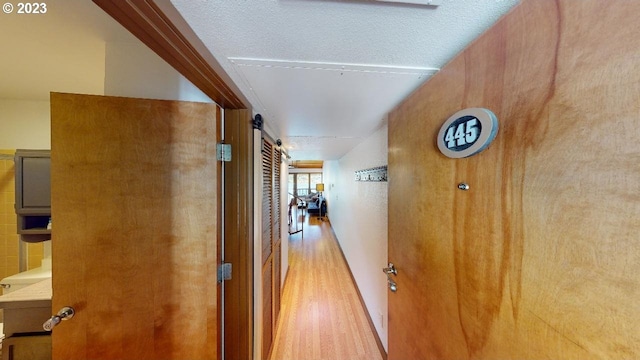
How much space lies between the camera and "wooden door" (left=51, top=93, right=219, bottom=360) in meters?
0.84

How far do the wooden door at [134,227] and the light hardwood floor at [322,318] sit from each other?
1083 millimetres

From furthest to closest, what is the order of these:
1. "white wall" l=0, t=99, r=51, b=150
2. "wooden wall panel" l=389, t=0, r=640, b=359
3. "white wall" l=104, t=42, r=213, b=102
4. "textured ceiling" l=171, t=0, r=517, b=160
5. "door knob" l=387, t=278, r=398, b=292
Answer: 1. "white wall" l=0, t=99, r=51, b=150
2. "door knob" l=387, t=278, r=398, b=292
3. "white wall" l=104, t=42, r=213, b=102
4. "textured ceiling" l=171, t=0, r=517, b=160
5. "wooden wall panel" l=389, t=0, r=640, b=359

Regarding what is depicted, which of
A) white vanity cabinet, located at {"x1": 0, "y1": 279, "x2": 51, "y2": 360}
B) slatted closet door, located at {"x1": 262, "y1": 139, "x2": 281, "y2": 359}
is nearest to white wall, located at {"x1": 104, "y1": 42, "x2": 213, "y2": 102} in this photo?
slatted closet door, located at {"x1": 262, "y1": 139, "x2": 281, "y2": 359}

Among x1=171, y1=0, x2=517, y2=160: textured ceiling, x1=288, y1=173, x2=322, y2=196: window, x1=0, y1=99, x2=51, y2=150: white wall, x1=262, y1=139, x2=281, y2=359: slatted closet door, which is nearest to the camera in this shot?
x1=171, y1=0, x2=517, y2=160: textured ceiling

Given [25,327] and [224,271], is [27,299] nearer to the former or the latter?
[25,327]

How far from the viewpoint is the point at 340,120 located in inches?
57.1

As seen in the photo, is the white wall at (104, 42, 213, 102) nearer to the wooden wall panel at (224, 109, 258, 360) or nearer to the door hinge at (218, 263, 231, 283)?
the wooden wall panel at (224, 109, 258, 360)

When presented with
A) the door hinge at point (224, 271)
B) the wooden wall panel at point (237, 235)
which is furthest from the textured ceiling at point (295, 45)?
the door hinge at point (224, 271)

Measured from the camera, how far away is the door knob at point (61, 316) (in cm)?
80

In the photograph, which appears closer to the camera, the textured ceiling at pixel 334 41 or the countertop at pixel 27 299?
the textured ceiling at pixel 334 41

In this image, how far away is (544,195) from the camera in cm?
44

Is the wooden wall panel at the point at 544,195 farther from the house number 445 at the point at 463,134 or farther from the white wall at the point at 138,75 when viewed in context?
the white wall at the point at 138,75

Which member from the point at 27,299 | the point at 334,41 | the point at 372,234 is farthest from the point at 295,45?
the point at 27,299

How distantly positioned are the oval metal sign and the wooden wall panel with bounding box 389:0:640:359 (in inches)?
1.0
